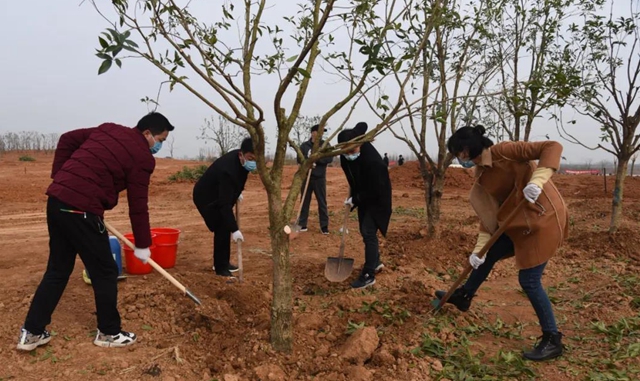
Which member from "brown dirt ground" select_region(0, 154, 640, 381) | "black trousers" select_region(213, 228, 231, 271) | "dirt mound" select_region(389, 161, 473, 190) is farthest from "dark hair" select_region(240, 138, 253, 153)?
"dirt mound" select_region(389, 161, 473, 190)

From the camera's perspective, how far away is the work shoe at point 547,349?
9.61 ft

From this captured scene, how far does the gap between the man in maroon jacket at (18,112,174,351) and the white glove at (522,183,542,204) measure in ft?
7.85

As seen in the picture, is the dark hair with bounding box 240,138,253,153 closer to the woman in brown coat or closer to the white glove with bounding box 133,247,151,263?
the white glove with bounding box 133,247,151,263

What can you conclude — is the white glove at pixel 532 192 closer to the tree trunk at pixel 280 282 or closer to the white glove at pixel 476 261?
the white glove at pixel 476 261

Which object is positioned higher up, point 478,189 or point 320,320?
point 478,189

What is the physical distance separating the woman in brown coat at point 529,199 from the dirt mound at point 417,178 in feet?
48.8

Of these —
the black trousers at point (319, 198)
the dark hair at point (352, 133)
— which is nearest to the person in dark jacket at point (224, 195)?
the dark hair at point (352, 133)

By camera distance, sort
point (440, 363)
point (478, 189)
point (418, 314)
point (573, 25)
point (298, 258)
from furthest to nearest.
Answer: point (573, 25) < point (298, 258) < point (418, 314) < point (478, 189) < point (440, 363)

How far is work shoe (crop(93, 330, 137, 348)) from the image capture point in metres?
2.93

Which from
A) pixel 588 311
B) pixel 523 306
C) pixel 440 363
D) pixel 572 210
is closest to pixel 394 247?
pixel 523 306

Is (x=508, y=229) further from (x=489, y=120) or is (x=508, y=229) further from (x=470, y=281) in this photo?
(x=489, y=120)

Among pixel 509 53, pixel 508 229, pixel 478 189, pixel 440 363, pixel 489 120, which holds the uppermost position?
pixel 509 53

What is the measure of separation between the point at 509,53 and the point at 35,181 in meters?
15.8

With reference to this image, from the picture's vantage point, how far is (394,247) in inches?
225
